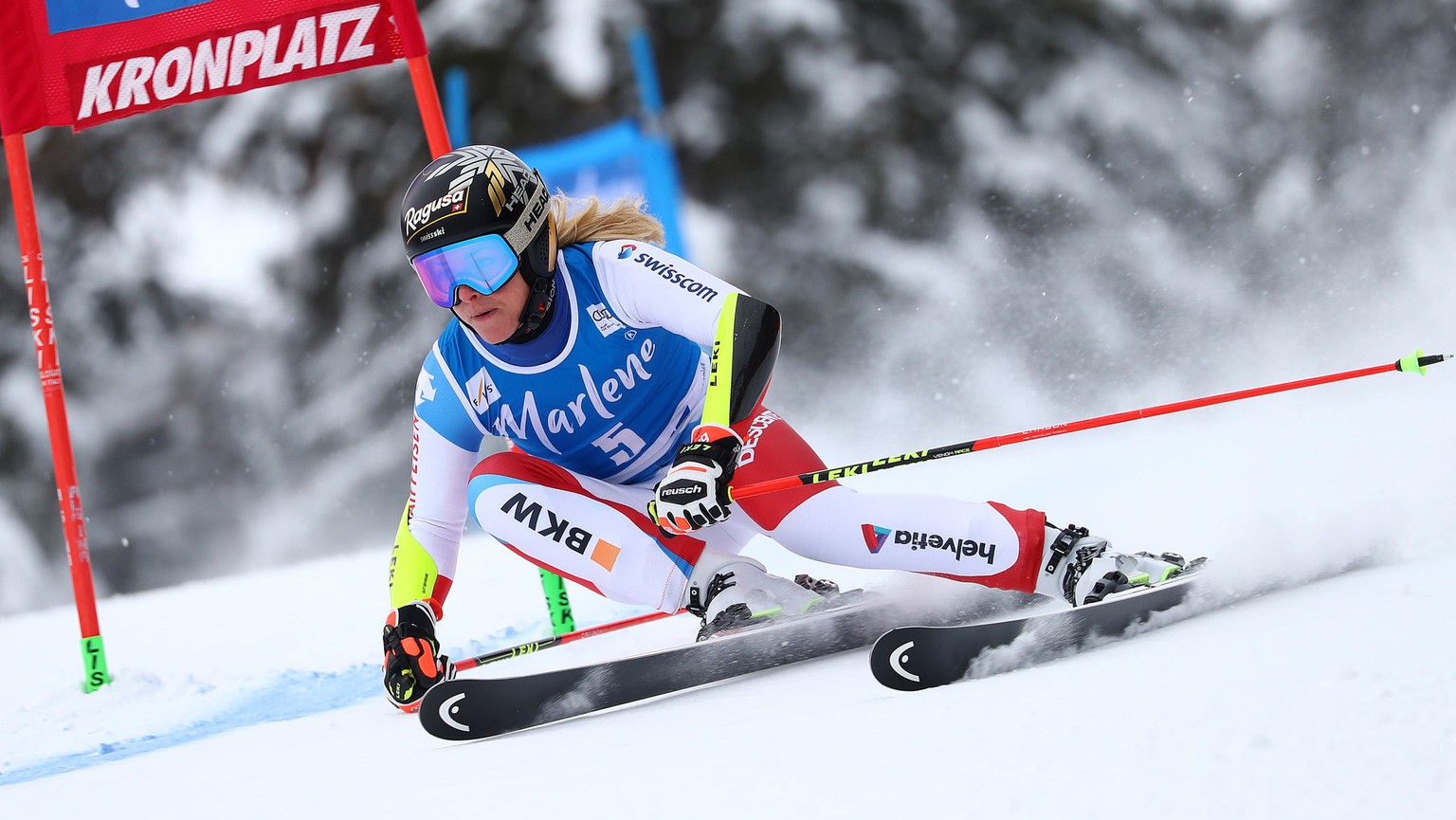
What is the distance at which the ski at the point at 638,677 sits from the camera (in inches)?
79.8

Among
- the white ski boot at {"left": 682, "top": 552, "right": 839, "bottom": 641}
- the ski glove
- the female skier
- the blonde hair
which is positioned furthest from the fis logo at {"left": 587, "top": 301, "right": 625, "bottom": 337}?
the white ski boot at {"left": 682, "top": 552, "right": 839, "bottom": 641}

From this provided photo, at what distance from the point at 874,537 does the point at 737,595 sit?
33cm

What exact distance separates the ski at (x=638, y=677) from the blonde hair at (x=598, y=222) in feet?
2.93

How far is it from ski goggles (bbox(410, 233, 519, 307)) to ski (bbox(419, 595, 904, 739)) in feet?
2.40

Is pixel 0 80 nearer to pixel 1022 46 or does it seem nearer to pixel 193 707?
pixel 193 707

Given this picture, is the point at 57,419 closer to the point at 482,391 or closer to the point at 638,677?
the point at 482,391

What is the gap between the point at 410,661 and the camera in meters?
2.31

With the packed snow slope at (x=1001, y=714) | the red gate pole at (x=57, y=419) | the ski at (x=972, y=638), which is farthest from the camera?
the red gate pole at (x=57, y=419)

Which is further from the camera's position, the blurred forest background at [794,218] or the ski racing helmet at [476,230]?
the blurred forest background at [794,218]

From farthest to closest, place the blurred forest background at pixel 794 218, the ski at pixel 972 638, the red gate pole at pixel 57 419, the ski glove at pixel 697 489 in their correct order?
the blurred forest background at pixel 794 218, the red gate pole at pixel 57 419, the ski glove at pixel 697 489, the ski at pixel 972 638

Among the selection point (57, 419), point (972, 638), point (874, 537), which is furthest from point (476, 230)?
point (57, 419)

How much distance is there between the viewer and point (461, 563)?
4.90 m

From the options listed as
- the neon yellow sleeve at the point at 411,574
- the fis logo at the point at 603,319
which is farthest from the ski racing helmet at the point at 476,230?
the neon yellow sleeve at the point at 411,574

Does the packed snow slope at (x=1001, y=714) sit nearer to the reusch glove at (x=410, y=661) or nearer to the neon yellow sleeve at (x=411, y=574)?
the reusch glove at (x=410, y=661)
